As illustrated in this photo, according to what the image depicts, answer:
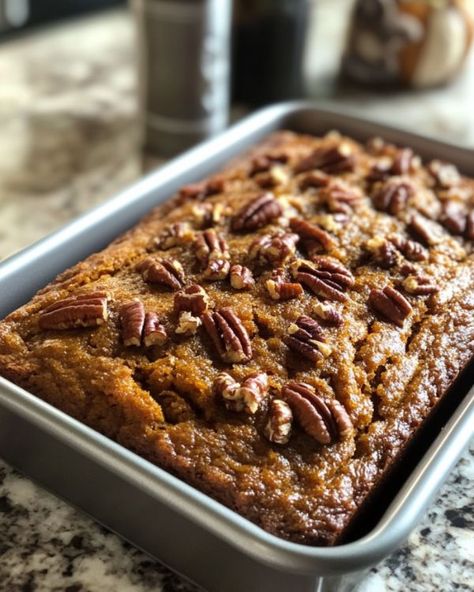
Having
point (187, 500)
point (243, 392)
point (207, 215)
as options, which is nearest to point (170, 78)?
point (207, 215)

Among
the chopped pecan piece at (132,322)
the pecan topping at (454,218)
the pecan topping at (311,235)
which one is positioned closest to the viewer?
the chopped pecan piece at (132,322)

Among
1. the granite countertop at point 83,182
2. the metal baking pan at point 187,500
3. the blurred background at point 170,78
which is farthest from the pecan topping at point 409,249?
the blurred background at point 170,78

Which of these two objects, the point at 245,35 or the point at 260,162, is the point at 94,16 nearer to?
the point at 245,35

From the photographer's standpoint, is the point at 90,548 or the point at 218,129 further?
the point at 218,129

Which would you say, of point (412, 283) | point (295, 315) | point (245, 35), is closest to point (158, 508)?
point (295, 315)

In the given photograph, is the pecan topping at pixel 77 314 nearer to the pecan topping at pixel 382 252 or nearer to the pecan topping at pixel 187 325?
the pecan topping at pixel 187 325

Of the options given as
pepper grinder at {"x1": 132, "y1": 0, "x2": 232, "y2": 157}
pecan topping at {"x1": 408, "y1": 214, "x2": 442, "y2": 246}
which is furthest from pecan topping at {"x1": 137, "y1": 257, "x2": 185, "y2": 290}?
pepper grinder at {"x1": 132, "y1": 0, "x2": 232, "y2": 157}

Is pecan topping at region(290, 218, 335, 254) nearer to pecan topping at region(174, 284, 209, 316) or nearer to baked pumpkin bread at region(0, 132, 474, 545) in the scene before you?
baked pumpkin bread at region(0, 132, 474, 545)
